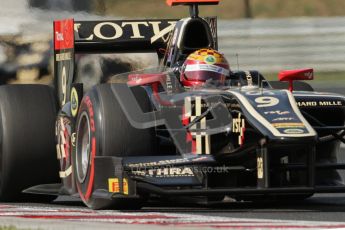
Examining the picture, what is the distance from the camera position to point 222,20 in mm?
A: 24734

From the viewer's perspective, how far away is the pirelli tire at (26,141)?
11773 millimetres

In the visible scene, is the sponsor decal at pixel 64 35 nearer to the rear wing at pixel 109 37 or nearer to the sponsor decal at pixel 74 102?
the rear wing at pixel 109 37

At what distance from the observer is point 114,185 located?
9953 mm

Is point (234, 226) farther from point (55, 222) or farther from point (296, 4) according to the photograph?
point (296, 4)

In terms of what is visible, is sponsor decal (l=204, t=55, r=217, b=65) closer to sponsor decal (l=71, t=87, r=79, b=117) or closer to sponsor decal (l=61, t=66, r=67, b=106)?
sponsor decal (l=71, t=87, r=79, b=117)

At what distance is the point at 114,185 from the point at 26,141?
2.07 meters

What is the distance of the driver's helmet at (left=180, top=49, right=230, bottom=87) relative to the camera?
36.5 ft

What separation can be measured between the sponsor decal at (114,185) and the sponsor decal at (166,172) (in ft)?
0.65

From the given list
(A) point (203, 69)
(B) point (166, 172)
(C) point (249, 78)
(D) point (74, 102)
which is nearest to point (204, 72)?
(A) point (203, 69)

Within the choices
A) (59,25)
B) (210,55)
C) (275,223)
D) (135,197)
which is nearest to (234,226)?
(275,223)

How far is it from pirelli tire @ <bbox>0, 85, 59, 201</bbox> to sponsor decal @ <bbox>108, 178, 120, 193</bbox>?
191cm

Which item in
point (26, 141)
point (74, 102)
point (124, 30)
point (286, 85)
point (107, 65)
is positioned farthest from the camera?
point (107, 65)

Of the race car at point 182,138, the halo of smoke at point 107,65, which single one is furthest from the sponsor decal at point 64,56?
the halo of smoke at point 107,65

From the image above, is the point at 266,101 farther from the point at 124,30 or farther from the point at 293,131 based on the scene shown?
the point at 124,30
